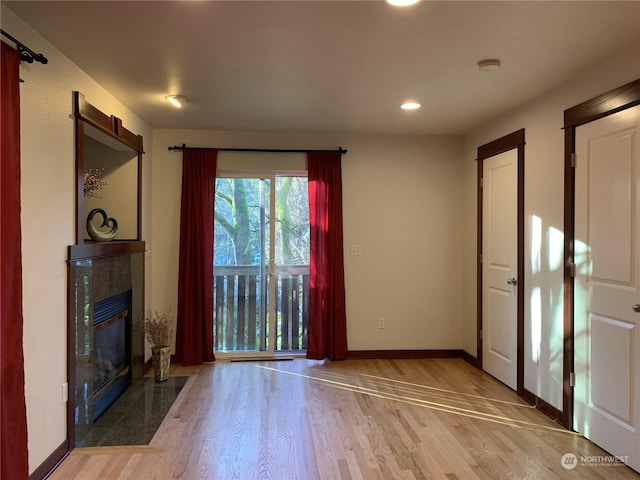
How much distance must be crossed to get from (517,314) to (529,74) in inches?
74.7

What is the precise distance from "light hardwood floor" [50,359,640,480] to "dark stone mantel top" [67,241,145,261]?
121 cm

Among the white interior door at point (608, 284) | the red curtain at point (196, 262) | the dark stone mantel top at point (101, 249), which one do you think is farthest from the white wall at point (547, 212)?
the dark stone mantel top at point (101, 249)

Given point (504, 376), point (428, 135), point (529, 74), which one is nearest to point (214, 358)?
point (504, 376)

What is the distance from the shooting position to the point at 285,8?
1.92 m

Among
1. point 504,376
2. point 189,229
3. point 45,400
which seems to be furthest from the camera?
point 189,229

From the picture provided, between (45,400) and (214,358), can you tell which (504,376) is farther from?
(45,400)

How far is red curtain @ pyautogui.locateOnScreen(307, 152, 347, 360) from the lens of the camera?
4.41 metres

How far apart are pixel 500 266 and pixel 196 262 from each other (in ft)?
9.74

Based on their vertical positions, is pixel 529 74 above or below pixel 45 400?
above

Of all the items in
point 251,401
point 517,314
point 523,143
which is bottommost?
point 251,401

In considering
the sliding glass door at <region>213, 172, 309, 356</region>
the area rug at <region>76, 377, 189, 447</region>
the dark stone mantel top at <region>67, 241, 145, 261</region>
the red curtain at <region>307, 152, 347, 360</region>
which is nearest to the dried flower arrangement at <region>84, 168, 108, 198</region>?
the dark stone mantel top at <region>67, 241, 145, 261</region>

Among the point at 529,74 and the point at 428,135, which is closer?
the point at 529,74

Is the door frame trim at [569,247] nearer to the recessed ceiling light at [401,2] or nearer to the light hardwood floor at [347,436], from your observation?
the light hardwood floor at [347,436]

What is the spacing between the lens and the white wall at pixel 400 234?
4.52m
